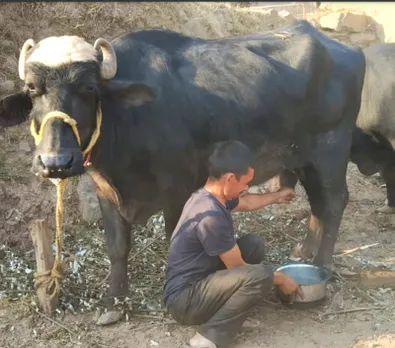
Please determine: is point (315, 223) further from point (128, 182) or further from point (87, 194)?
point (87, 194)

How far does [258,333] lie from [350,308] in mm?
675

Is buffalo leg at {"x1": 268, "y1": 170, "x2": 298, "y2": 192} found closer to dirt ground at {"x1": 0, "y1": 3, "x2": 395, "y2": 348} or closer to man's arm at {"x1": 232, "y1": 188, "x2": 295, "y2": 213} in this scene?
dirt ground at {"x1": 0, "y1": 3, "x2": 395, "y2": 348}

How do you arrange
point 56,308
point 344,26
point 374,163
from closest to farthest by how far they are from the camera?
point 56,308, point 374,163, point 344,26

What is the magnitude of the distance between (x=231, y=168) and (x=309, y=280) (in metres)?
1.21

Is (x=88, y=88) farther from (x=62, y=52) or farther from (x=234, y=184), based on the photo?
(x=234, y=184)

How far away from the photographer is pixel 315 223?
190 inches

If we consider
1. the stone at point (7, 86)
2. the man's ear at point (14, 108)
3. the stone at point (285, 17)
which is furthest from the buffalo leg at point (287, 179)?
the stone at point (285, 17)

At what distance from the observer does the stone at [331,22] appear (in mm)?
10456

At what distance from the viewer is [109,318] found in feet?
12.6

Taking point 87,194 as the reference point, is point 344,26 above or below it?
above

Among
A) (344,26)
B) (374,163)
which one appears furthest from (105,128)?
(344,26)

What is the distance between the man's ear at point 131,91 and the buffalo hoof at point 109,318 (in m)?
1.27

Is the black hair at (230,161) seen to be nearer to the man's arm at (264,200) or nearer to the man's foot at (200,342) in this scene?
the man's arm at (264,200)

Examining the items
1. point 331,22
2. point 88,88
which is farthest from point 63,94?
point 331,22
